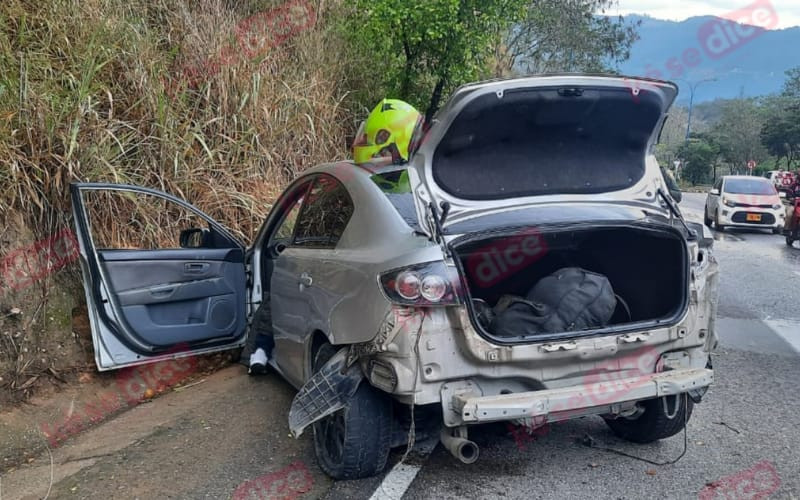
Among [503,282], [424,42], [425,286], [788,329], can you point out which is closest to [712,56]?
[788,329]

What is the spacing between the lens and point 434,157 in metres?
3.63

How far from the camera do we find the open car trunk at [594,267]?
139 inches

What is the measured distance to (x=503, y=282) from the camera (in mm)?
4383

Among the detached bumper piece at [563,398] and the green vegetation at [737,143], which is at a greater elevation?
the detached bumper piece at [563,398]

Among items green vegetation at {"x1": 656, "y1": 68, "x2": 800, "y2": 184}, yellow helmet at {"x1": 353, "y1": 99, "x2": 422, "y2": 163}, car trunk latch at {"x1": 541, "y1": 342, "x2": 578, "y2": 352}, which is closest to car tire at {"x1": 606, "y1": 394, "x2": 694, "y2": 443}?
car trunk latch at {"x1": 541, "y1": 342, "x2": 578, "y2": 352}

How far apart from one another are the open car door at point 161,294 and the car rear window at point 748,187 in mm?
16801

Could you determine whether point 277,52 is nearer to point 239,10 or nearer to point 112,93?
point 239,10

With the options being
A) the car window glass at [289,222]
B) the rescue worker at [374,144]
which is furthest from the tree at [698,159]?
the car window glass at [289,222]

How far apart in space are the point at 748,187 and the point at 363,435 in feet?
59.8

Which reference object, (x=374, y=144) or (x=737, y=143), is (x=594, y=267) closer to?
(x=374, y=144)

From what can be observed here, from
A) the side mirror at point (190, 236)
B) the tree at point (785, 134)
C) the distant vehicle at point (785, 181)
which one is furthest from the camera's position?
the tree at point (785, 134)
